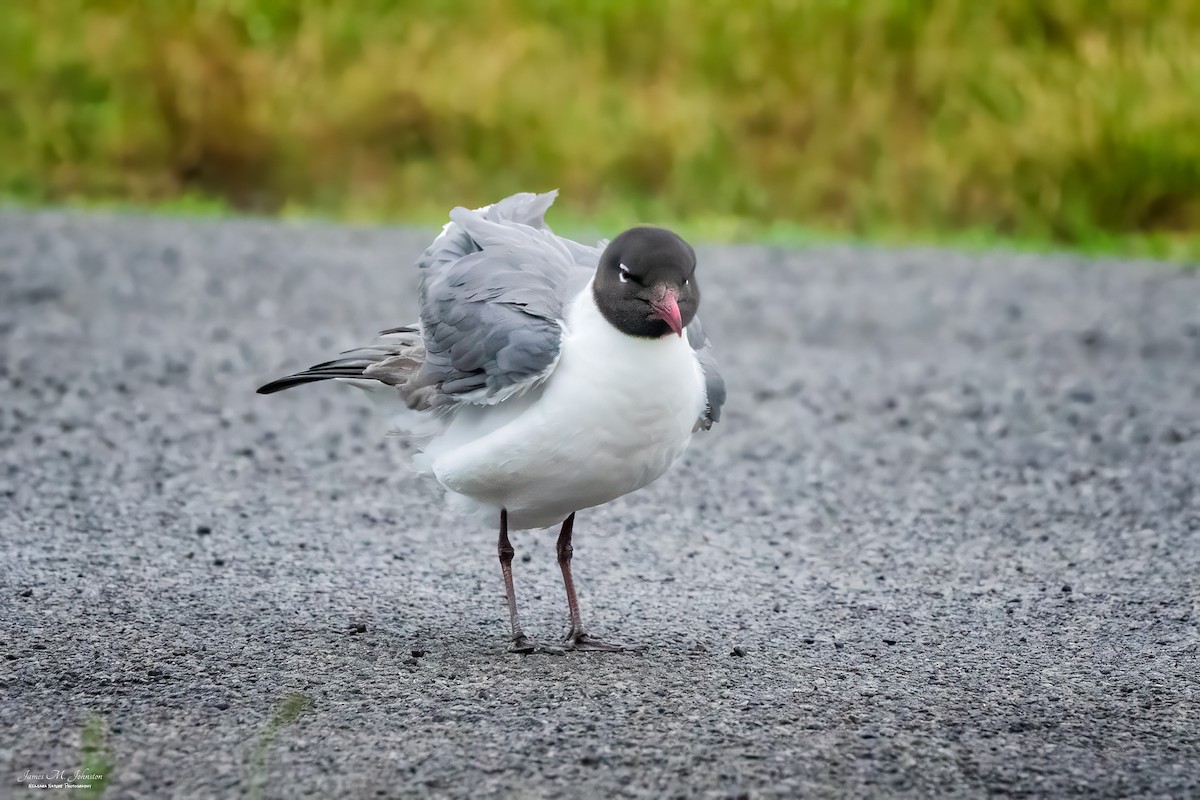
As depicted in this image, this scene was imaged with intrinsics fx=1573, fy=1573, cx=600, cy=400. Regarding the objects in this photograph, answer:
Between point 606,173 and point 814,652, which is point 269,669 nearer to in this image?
point 814,652

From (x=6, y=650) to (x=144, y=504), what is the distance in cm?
184

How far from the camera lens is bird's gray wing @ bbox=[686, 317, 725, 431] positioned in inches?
175

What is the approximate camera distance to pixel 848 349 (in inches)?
363

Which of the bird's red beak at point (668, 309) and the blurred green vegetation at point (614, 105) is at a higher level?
the blurred green vegetation at point (614, 105)

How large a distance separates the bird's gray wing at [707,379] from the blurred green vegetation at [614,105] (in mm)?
8979

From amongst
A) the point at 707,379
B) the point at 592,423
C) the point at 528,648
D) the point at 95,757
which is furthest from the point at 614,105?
the point at 95,757

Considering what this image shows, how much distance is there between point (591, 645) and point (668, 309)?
114cm

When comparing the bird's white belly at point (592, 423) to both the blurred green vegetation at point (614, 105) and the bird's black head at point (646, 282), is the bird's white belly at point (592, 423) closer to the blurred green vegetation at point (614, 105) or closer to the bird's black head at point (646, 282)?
the bird's black head at point (646, 282)

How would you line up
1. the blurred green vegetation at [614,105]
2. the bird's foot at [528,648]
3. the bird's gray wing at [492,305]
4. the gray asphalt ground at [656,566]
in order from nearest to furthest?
the gray asphalt ground at [656,566] < the bird's gray wing at [492,305] < the bird's foot at [528,648] < the blurred green vegetation at [614,105]

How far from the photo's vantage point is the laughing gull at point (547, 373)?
4.13 m

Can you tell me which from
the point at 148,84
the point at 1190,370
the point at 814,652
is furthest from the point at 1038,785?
the point at 148,84

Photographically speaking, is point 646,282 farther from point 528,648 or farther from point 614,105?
point 614,105

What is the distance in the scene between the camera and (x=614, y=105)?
14914mm

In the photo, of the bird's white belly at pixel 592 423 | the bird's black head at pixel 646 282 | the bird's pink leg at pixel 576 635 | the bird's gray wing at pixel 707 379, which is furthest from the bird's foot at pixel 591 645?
the bird's black head at pixel 646 282
